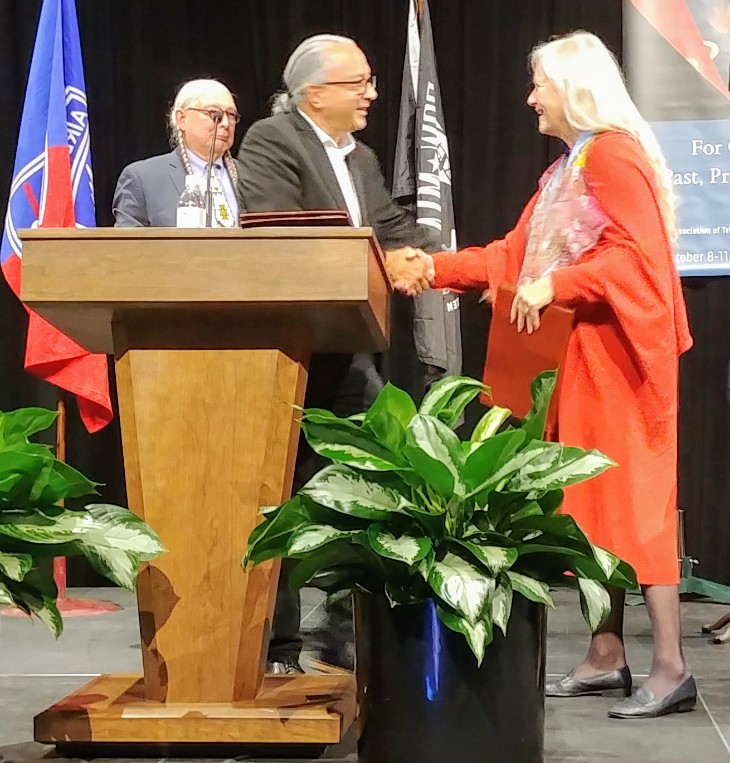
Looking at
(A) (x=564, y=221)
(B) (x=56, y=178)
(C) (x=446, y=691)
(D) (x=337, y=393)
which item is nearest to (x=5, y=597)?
(C) (x=446, y=691)

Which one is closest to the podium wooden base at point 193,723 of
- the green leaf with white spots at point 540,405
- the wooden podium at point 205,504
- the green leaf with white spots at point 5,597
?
the wooden podium at point 205,504

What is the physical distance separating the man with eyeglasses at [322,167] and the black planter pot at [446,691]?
0.78 meters

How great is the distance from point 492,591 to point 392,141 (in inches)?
114

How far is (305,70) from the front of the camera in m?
2.35

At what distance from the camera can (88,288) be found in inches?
58.4

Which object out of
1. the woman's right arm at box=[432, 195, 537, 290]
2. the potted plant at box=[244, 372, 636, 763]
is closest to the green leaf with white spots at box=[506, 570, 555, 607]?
the potted plant at box=[244, 372, 636, 763]

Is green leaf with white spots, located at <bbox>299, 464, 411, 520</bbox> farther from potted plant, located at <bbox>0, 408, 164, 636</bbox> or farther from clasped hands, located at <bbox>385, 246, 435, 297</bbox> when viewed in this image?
clasped hands, located at <bbox>385, 246, 435, 297</bbox>

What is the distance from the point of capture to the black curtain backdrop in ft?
12.6

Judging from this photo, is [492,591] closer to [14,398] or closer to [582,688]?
[582,688]

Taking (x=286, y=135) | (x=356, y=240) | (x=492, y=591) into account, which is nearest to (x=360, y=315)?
(x=356, y=240)

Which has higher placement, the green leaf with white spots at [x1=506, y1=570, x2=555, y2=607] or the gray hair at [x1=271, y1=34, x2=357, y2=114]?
the gray hair at [x1=271, y1=34, x2=357, y2=114]

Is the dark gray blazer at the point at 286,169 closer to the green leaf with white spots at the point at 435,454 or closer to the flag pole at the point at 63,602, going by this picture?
the green leaf with white spots at the point at 435,454

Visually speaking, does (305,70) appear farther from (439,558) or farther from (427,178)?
(439,558)

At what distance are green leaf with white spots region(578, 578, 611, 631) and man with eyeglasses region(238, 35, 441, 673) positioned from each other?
2.89 feet
